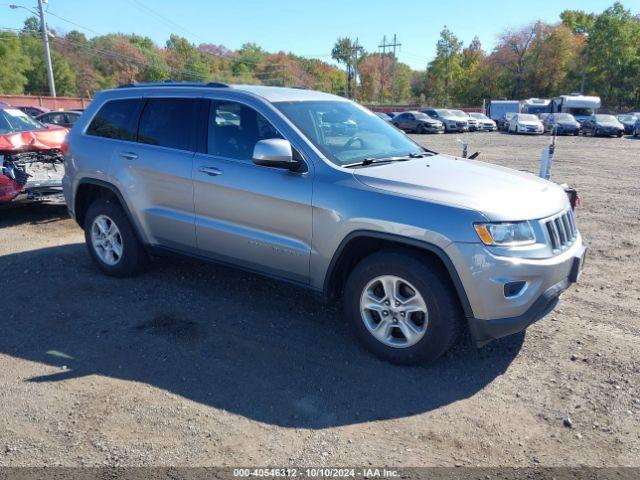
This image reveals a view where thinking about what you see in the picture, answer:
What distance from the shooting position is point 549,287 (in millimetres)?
3500

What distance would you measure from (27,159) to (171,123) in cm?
418

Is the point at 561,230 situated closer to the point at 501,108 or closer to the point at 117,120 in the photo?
the point at 117,120

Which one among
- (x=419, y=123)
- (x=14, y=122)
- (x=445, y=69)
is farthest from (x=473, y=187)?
(x=445, y=69)

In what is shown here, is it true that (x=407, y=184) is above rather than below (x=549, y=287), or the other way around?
above

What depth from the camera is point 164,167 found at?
15.8ft

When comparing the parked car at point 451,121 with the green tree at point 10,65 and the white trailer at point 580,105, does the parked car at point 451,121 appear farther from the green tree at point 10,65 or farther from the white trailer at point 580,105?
the green tree at point 10,65

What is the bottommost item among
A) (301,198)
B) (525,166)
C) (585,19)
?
(525,166)

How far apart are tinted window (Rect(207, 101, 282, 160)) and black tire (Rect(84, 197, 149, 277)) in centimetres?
136

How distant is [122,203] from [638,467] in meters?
4.60

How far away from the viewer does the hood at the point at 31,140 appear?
7.63 meters

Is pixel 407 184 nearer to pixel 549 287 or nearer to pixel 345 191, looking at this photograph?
pixel 345 191

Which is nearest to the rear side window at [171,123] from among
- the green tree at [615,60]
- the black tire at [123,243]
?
the black tire at [123,243]

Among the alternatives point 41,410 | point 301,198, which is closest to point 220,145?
point 301,198

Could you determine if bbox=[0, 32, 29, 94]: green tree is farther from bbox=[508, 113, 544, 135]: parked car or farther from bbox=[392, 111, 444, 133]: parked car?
bbox=[508, 113, 544, 135]: parked car
